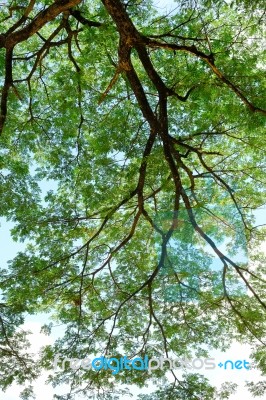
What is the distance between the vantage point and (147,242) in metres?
6.89

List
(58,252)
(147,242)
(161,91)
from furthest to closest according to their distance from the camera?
(147,242) → (58,252) → (161,91)

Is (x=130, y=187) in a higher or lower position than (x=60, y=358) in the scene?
higher

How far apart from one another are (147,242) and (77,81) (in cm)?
249

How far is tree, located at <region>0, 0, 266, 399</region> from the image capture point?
5605 mm

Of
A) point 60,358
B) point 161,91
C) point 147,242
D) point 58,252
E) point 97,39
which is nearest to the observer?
point 97,39

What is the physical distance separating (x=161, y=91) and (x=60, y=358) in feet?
11.8

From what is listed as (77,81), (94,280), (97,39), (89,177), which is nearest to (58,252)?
(94,280)

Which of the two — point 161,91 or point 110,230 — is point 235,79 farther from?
point 110,230

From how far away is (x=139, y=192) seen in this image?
5.93 metres

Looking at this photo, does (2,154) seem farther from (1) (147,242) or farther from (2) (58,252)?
(1) (147,242)

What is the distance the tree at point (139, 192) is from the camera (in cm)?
561

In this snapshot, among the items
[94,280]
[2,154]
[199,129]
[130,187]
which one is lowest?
[94,280]

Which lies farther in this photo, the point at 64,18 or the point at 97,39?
the point at 64,18

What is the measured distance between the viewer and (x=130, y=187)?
6555 millimetres
